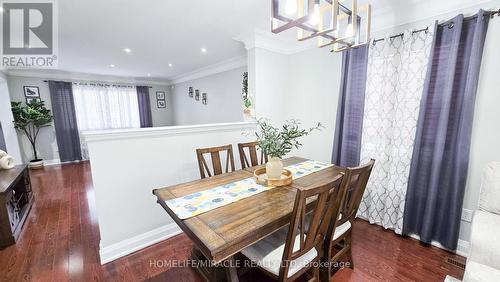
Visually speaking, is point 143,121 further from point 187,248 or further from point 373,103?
point 373,103

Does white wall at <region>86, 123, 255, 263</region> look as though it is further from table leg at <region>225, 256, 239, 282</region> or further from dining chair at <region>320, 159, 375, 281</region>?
dining chair at <region>320, 159, 375, 281</region>

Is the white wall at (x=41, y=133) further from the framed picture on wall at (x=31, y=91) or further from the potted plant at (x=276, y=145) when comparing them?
the potted plant at (x=276, y=145)

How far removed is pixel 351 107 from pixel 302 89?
882mm

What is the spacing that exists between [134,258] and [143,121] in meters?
5.49

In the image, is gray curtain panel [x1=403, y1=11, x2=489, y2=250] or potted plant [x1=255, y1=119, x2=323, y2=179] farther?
gray curtain panel [x1=403, y1=11, x2=489, y2=250]

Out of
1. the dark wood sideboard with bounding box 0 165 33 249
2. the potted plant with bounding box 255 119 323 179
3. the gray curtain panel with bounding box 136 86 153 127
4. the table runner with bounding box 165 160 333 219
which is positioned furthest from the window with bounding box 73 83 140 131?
the potted plant with bounding box 255 119 323 179

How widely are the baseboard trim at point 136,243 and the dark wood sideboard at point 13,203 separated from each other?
1.15 metres

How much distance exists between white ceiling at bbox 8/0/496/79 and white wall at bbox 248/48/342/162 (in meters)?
0.57

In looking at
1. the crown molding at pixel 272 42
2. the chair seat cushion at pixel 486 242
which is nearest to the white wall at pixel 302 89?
the crown molding at pixel 272 42

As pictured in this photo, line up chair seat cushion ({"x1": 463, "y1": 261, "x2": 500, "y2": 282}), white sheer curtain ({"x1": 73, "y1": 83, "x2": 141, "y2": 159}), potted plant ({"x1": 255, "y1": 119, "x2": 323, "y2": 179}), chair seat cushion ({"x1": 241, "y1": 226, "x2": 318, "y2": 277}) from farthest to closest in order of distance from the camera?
1. white sheer curtain ({"x1": 73, "y1": 83, "x2": 141, "y2": 159})
2. potted plant ({"x1": 255, "y1": 119, "x2": 323, "y2": 179})
3. chair seat cushion ({"x1": 241, "y1": 226, "x2": 318, "y2": 277})
4. chair seat cushion ({"x1": 463, "y1": 261, "x2": 500, "y2": 282})

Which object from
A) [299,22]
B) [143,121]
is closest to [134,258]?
[299,22]

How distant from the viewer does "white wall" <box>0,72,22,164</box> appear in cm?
418

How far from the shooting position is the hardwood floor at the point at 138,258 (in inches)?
67.5

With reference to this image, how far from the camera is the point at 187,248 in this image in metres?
2.09
